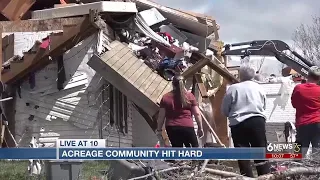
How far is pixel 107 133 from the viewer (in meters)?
12.4

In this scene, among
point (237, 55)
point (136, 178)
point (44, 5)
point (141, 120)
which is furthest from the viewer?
point (237, 55)

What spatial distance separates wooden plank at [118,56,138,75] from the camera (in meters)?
11.3

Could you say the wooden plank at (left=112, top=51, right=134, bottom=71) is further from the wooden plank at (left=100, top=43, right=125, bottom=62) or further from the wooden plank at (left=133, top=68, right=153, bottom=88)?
the wooden plank at (left=133, top=68, right=153, bottom=88)

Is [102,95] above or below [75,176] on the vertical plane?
above

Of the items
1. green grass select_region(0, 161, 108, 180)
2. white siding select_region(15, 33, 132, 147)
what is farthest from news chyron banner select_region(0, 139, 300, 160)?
white siding select_region(15, 33, 132, 147)

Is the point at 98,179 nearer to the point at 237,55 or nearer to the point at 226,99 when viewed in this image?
the point at 226,99

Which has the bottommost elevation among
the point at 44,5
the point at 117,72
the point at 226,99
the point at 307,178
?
the point at 307,178

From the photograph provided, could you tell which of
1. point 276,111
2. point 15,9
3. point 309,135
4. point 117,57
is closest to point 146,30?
point 117,57

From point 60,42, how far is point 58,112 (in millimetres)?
1451

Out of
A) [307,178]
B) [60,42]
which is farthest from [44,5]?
[307,178]

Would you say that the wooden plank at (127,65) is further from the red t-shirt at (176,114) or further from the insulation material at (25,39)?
the red t-shirt at (176,114)

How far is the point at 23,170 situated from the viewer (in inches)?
300

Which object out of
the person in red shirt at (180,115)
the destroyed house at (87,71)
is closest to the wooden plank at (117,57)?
the destroyed house at (87,71)

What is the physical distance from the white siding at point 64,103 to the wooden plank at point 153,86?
125 cm
